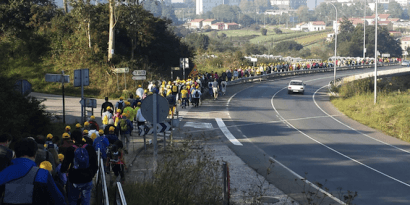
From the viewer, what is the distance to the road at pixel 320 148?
13594 mm

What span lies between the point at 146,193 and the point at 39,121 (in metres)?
9.45

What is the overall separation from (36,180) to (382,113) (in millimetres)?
25726

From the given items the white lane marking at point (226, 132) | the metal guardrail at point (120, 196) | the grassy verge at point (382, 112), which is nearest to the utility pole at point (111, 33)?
the white lane marking at point (226, 132)

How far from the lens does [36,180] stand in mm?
5219

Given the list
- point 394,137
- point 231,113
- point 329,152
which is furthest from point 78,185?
point 231,113

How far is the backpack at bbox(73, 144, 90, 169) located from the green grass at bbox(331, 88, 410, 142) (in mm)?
18395

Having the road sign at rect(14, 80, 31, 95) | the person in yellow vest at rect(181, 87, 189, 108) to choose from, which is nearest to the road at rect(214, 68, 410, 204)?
the person in yellow vest at rect(181, 87, 189, 108)

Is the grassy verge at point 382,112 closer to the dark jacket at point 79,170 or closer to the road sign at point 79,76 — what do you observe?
the road sign at point 79,76

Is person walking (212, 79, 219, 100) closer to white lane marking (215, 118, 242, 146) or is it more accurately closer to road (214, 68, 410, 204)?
road (214, 68, 410, 204)

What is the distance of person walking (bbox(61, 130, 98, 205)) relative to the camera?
25.8 ft

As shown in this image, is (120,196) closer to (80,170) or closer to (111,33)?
(80,170)

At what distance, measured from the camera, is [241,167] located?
15.4 metres

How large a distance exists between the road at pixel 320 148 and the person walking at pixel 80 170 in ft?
20.9

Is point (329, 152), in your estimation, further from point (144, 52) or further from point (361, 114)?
point (144, 52)
